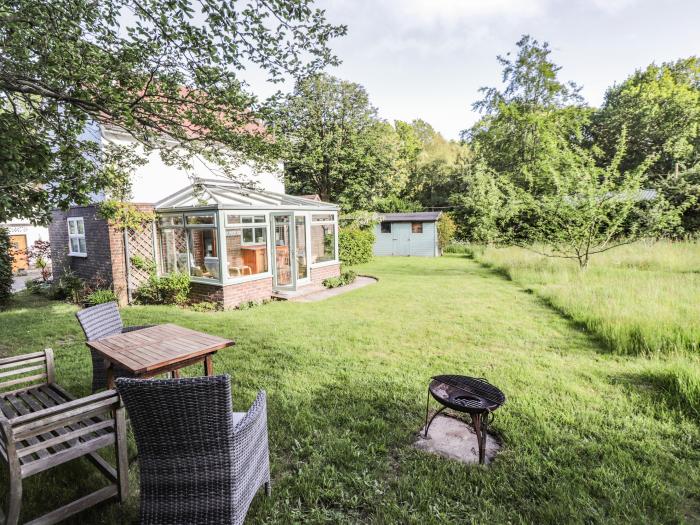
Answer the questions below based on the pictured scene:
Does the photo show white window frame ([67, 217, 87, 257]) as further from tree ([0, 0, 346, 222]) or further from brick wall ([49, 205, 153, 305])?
tree ([0, 0, 346, 222])

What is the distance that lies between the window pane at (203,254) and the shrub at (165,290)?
0.36m

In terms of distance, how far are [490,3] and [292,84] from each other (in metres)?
5.52

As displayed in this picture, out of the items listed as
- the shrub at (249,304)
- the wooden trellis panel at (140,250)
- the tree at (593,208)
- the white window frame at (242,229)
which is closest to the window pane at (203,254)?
the white window frame at (242,229)

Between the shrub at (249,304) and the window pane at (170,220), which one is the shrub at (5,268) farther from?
the shrub at (249,304)

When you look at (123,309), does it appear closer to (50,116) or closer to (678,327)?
(50,116)

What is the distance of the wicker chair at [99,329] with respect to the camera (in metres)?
4.00

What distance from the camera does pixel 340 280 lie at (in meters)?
12.3

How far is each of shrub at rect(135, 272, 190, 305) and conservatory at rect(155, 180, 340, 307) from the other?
0.29m

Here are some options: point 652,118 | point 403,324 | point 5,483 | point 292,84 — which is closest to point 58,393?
point 5,483

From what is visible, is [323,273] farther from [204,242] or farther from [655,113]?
[655,113]

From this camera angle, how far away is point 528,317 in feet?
Result: 25.5

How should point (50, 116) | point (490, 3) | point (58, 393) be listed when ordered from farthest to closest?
point (490, 3) < point (50, 116) < point (58, 393)

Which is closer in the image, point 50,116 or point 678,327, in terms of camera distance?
point 50,116

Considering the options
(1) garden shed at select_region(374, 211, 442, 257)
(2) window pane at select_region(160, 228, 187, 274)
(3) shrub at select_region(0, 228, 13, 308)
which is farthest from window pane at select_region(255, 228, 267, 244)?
(1) garden shed at select_region(374, 211, 442, 257)
